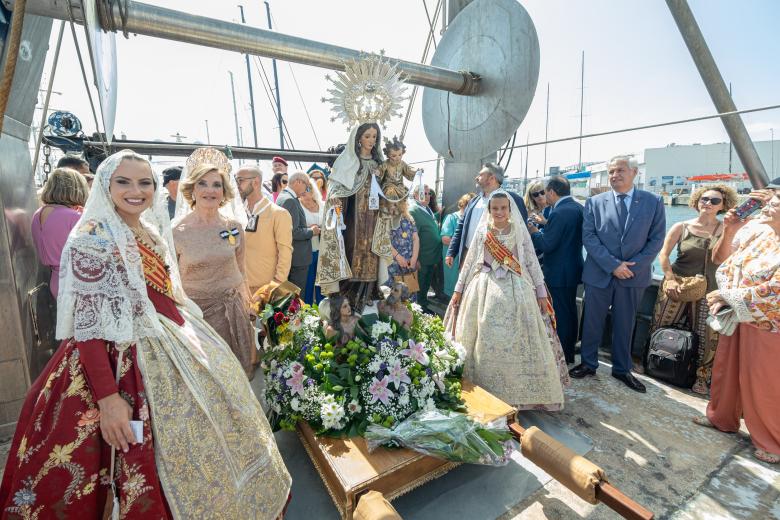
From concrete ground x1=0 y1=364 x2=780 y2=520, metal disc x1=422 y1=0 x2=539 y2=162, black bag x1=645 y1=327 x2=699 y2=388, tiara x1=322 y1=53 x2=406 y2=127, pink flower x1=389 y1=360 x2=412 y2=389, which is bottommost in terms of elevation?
concrete ground x1=0 y1=364 x2=780 y2=520

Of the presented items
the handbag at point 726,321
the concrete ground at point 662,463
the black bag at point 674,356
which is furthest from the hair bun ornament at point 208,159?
the black bag at point 674,356

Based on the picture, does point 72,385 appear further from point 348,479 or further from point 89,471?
point 348,479

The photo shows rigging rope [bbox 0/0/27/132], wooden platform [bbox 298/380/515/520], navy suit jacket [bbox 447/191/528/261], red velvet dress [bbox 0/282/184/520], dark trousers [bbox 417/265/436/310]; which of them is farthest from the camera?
dark trousers [bbox 417/265/436/310]

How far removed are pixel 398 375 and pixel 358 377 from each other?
26 cm

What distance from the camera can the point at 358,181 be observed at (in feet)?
8.89

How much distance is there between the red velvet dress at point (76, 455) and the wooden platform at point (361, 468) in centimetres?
79

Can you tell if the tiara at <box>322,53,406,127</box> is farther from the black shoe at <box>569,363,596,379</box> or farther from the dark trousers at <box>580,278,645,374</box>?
the black shoe at <box>569,363,596,379</box>

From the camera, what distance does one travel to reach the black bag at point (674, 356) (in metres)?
3.46

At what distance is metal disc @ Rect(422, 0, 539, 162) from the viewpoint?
4.23m

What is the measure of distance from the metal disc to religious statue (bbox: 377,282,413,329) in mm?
2858

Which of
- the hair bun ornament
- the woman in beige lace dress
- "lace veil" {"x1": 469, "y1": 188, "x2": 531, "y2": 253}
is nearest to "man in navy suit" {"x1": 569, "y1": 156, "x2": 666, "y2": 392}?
"lace veil" {"x1": 469, "y1": 188, "x2": 531, "y2": 253}

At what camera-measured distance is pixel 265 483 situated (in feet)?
5.83

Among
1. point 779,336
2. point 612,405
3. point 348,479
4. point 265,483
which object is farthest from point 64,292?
point 779,336

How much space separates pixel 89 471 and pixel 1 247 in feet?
7.15
